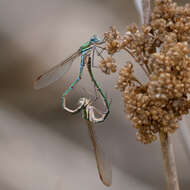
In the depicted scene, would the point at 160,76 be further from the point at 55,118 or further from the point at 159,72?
the point at 55,118

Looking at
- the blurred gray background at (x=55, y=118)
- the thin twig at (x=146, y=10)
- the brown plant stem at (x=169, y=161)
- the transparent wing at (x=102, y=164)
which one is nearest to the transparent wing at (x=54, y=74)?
the transparent wing at (x=102, y=164)

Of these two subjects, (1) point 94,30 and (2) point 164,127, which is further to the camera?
(1) point 94,30

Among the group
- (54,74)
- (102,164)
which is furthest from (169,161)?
(54,74)

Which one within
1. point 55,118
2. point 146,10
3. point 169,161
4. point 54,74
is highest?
point 146,10

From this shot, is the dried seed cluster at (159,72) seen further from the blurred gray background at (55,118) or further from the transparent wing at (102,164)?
the blurred gray background at (55,118)

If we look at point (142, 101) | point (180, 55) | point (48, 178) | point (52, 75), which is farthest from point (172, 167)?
point (48, 178)

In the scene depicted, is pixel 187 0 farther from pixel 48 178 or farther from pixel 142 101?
pixel 142 101
